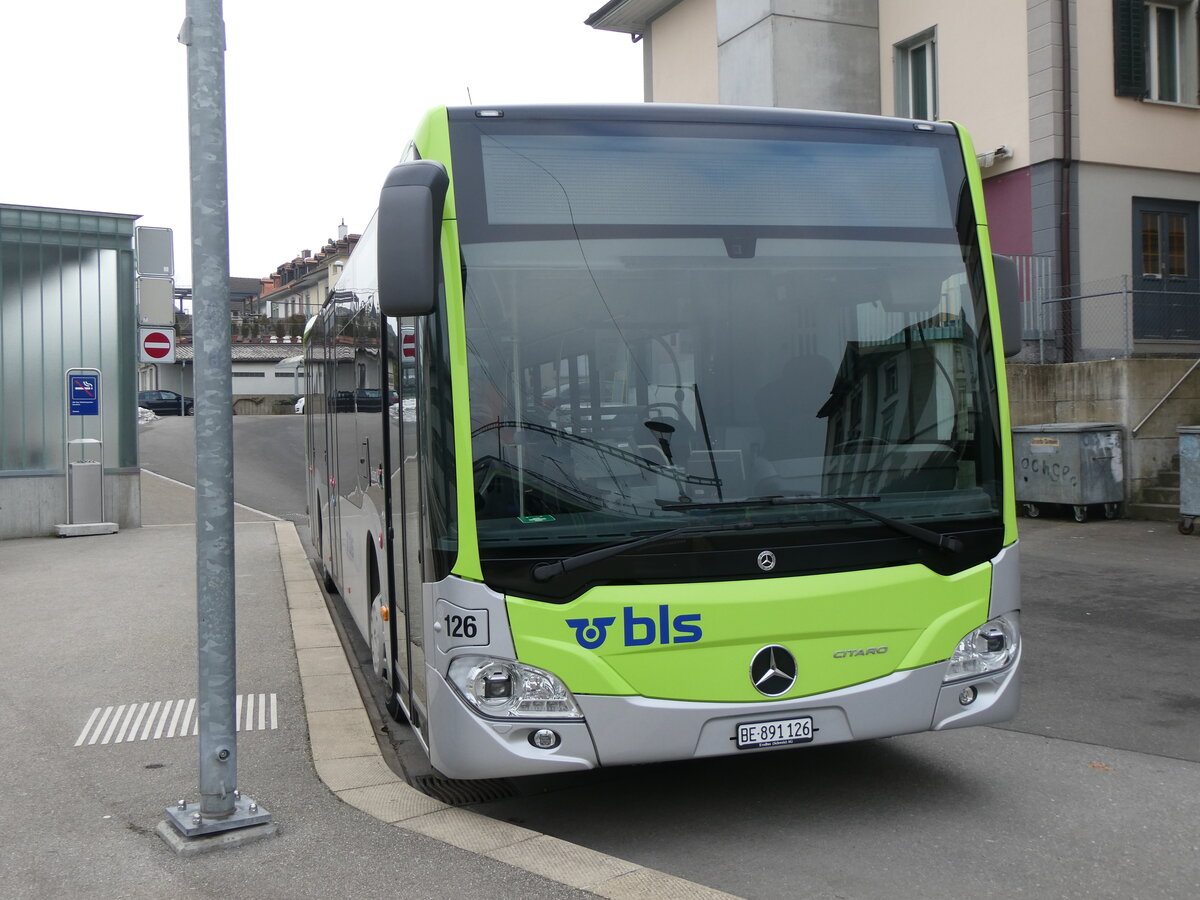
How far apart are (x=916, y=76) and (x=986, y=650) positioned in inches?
739

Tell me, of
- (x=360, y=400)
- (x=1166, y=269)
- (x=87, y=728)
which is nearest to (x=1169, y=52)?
(x=1166, y=269)

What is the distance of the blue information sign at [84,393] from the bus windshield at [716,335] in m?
14.7

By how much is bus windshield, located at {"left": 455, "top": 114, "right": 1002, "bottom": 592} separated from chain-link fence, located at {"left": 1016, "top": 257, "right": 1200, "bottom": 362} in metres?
13.9

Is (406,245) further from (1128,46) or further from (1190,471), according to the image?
(1128,46)

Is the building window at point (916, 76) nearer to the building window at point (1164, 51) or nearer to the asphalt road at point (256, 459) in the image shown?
the building window at point (1164, 51)

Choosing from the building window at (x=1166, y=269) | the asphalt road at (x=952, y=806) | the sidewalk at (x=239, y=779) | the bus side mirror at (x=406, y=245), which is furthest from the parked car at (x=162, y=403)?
the bus side mirror at (x=406, y=245)

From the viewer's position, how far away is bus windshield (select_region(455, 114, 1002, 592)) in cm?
469

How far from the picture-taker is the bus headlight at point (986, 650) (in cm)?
505

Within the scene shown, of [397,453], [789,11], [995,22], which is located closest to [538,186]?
[397,453]

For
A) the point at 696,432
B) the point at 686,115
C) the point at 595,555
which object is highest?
the point at 686,115

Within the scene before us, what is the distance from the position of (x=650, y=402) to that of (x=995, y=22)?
17059 mm

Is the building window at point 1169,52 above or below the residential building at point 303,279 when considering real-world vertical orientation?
below

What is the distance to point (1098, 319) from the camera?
721 inches

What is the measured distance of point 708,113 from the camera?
5.15 m
